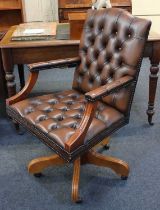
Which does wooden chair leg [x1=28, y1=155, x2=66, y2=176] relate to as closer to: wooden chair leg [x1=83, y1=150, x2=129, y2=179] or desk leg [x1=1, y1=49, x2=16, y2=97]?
wooden chair leg [x1=83, y1=150, x2=129, y2=179]

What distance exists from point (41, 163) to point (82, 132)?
0.52m

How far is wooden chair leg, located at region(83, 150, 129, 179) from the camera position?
1.60 m

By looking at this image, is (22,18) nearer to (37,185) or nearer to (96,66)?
(96,66)

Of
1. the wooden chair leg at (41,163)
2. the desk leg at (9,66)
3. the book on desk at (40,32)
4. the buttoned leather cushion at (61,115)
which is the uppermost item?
the book on desk at (40,32)

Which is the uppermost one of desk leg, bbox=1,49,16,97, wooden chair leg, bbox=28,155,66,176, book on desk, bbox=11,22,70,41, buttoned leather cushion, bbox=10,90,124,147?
book on desk, bbox=11,22,70,41

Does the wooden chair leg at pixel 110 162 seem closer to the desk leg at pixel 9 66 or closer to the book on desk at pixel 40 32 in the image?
Result: the desk leg at pixel 9 66

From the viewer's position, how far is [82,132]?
4.08ft

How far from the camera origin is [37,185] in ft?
5.31

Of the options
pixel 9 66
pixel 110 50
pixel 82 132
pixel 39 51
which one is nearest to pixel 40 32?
pixel 39 51

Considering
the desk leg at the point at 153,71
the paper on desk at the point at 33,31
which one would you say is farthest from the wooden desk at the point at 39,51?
the paper on desk at the point at 33,31

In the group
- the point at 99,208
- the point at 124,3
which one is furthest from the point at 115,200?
the point at 124,3

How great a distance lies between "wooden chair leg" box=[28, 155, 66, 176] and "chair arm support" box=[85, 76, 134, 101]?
59 cm

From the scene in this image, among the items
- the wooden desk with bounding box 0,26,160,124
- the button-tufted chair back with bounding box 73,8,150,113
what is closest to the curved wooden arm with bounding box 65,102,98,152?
the button-tufted chair back with bounding box 73,8,150,113

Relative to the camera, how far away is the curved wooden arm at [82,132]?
A: 4.00ft
